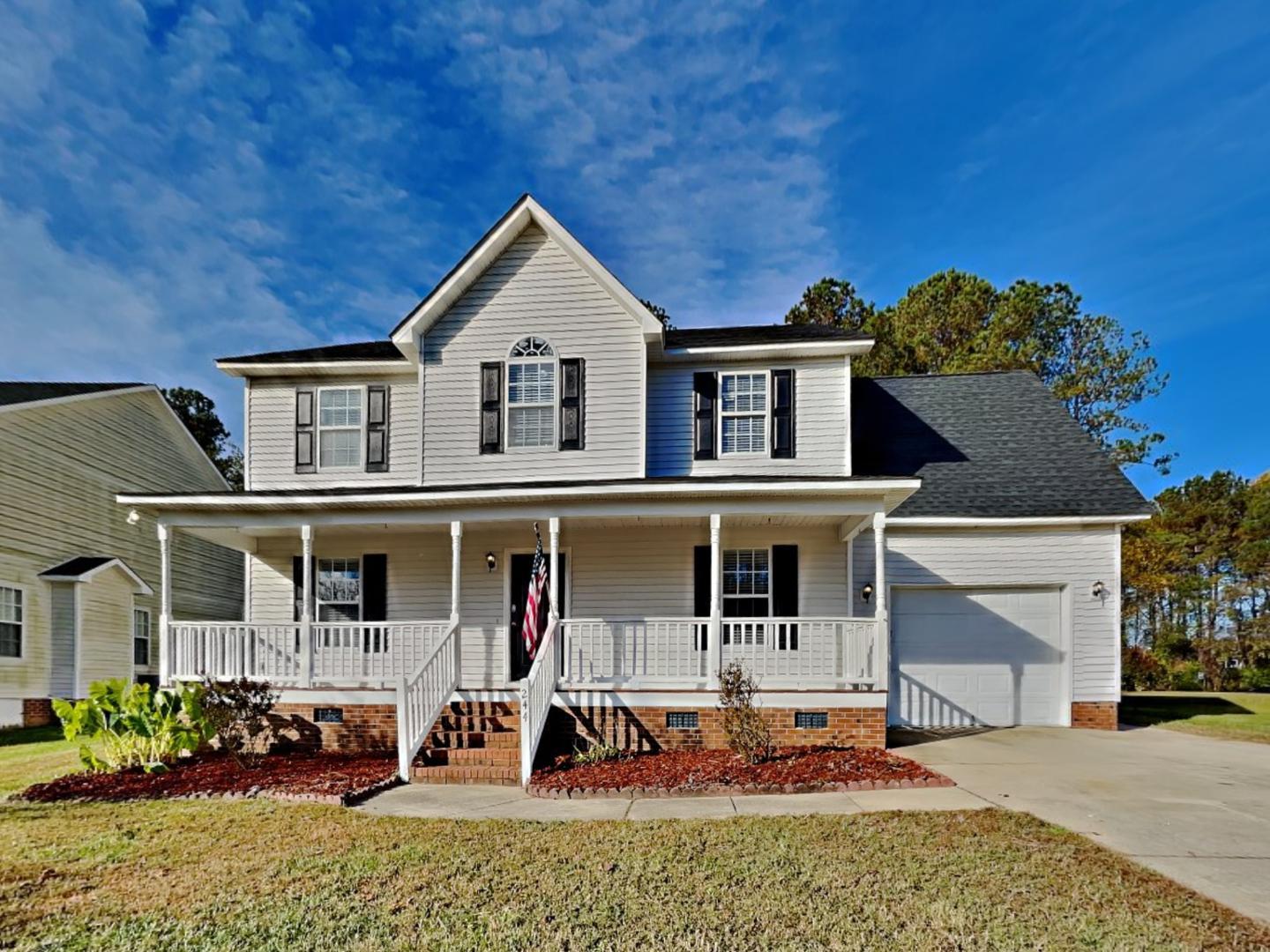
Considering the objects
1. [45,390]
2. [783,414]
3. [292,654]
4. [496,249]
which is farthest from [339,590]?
[45,390]

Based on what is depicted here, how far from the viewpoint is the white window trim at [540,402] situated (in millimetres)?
11273

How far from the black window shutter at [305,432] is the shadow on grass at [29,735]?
661cm

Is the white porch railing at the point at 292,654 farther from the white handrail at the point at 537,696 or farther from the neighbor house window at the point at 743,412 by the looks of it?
the neighbor house window at the point at 743,412

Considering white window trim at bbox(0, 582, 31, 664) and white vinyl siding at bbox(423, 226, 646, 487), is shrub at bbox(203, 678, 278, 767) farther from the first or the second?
white window trim at bbox(0, 582, 31, 664)

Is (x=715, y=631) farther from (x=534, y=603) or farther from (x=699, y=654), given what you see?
(x=534, y=603)

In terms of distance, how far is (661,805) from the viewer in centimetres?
682

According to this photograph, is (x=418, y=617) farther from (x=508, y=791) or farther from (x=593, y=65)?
(x=593, y=65)

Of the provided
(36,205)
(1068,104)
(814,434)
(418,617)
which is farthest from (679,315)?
(36,205)

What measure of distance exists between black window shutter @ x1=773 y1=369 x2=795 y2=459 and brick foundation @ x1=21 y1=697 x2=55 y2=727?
15.1 meters

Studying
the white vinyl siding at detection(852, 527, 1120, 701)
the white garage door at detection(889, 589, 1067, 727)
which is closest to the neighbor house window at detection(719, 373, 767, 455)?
the white vinyl siding at detection(852, 527, 1120, 701)

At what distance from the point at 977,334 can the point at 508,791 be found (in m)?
21.0

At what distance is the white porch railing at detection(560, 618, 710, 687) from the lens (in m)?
9.58

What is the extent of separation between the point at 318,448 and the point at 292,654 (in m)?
3.57

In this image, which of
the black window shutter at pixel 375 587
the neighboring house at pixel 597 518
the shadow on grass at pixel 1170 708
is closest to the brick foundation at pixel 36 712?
the neighboring house at pixel 597 518
